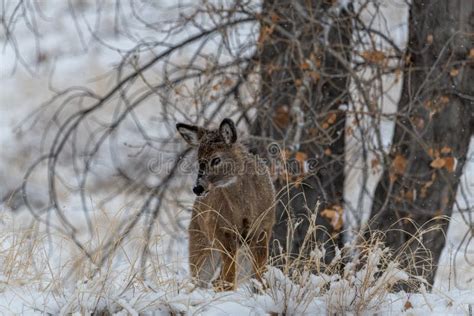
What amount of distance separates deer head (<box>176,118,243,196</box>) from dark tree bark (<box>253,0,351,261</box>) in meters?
2.25

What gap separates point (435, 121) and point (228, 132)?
3763 millimetres

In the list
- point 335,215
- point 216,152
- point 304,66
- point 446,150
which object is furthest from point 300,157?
point 216,152

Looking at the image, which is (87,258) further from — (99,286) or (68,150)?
(68,150)

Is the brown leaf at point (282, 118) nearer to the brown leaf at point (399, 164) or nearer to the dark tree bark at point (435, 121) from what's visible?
the dark tree bark at point (435, 121)

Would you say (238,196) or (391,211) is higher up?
(238,196)

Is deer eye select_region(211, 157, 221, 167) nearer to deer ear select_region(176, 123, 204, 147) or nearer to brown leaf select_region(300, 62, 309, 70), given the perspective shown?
deer ear select_region(176, 123, 204, 147)

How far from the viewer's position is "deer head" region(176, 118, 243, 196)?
284 inches

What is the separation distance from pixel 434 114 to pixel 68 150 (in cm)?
849

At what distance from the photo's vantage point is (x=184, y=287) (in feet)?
18.1

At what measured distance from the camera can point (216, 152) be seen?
7.32 metres

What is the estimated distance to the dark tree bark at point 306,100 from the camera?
9.98m

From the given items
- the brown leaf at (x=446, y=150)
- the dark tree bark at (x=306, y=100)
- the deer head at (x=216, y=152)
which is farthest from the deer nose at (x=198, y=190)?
the brown leaf at (x=446, y=150)

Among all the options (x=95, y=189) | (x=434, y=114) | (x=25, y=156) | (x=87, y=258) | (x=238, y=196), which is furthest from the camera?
(x=25, y=156)

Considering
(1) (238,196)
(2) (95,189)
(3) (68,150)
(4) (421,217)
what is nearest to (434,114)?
(4) (421,217)
